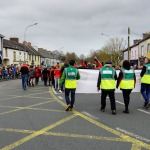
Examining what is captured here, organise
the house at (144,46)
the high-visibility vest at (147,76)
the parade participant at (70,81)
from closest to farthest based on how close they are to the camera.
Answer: the parade participant at (70,81), the high-visibility vest at (147,76), the house at (144,46)

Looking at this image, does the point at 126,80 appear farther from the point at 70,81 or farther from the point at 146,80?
the point at 70,81

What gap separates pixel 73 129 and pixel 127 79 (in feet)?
11.6

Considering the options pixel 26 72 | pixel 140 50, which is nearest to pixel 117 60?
pixel 140 50

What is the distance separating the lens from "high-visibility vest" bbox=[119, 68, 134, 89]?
1019 centimetres

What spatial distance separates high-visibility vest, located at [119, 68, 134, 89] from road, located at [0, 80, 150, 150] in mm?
924

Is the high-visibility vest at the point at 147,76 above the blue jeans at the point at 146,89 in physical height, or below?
above

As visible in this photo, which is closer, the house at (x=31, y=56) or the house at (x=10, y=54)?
the house at (x=10, y=54)

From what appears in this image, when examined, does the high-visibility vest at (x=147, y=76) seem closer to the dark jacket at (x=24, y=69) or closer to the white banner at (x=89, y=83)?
the white banner at (x=89, y=83)

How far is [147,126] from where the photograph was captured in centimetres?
789

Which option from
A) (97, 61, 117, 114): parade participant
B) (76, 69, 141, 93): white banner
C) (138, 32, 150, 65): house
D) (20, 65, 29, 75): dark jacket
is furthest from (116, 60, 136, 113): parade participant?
(138, 32, 150, 65): house

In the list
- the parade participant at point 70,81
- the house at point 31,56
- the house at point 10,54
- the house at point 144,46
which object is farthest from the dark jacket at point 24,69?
the house at point 31,56

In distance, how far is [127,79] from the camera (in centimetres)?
1026

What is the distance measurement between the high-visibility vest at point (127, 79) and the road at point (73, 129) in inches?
36.4

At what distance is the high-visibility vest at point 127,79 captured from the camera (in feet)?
33.4
